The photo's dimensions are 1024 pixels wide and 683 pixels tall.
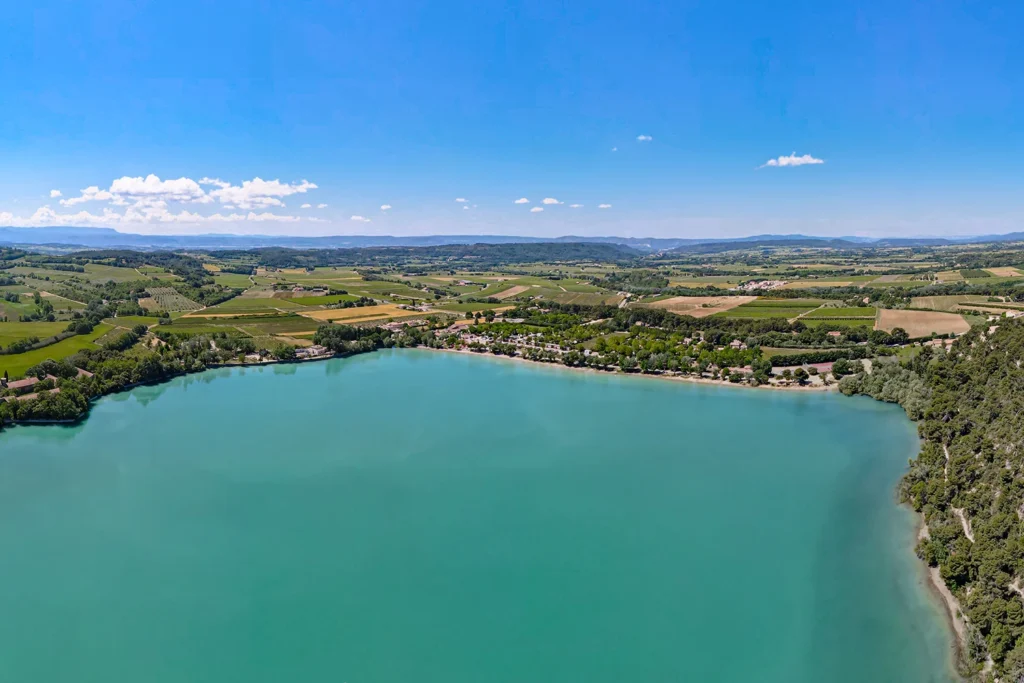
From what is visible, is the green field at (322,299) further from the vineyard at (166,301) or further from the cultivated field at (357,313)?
the vineyard at (166,301)

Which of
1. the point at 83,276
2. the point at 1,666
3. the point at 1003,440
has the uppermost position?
the point at 83,276

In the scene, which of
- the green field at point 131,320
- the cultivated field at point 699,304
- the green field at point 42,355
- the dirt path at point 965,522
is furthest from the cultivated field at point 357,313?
the dirt path at point 965,522

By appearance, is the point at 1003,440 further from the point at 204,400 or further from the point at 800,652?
the point at 204,400

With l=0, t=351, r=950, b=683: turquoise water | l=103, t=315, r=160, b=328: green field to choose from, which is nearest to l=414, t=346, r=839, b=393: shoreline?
l=0, t=351, r=950, b=683: turquoise water

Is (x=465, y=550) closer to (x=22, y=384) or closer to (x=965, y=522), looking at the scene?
(x=965, y=522)

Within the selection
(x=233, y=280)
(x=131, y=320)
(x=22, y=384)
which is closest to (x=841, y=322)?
(x=22, y=384)

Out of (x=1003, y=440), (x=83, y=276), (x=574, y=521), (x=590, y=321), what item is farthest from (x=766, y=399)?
(x=83, y=276)
